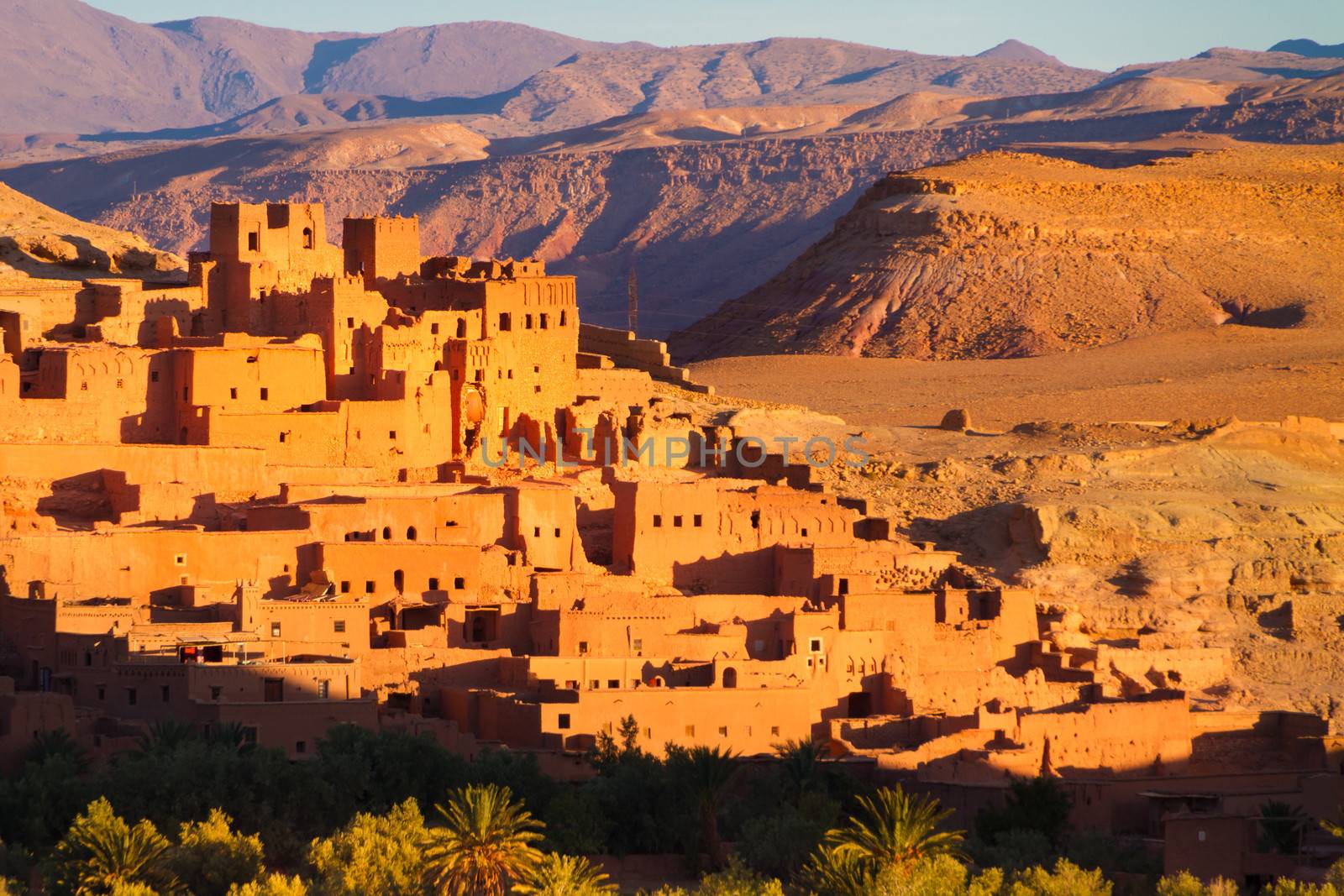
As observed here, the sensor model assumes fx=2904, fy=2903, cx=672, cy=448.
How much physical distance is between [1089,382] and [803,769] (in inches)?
1287

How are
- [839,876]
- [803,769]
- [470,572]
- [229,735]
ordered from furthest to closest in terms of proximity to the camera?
[470,572], [803,769], [229,735], [839,876]

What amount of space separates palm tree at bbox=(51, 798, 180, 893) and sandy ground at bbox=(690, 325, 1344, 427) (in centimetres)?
2752

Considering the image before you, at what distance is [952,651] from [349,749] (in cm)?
1012

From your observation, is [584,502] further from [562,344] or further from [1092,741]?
[1092,741]

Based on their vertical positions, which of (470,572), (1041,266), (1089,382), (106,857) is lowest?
(106,857)

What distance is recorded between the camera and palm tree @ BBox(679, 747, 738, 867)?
35.6 metres

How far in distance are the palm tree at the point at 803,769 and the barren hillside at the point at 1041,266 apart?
123ft

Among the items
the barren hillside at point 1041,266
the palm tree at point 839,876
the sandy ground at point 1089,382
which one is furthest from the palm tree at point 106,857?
the barren hillside at point 1041,266

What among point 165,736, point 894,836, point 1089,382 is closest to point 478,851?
point 894,836

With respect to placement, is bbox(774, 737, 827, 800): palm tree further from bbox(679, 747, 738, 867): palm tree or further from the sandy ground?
the sandy ground

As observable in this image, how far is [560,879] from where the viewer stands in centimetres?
3052

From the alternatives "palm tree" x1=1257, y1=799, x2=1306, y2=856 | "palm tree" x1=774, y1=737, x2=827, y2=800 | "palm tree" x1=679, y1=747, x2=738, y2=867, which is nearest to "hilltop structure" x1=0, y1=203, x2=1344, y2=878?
"palm tree" x1=1257, y1=799, x2=1306, y2=856

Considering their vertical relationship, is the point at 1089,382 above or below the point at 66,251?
below

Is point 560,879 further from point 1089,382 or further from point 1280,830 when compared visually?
point 1089,382
